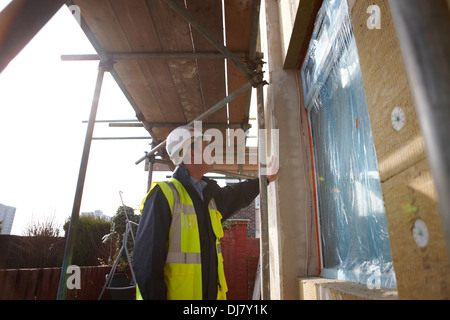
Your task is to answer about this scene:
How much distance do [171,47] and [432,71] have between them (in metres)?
2.86

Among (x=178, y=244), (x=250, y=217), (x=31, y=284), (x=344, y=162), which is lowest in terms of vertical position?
(x=31, y=284)

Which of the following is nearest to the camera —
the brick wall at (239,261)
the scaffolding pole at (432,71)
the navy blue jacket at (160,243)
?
the scaffolding pole at (432,71)

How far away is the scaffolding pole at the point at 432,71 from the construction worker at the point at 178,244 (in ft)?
5.22

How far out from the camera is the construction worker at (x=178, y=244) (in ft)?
5.52

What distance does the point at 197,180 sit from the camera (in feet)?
8.01

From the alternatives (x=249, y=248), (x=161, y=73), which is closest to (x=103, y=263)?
(x=249, y=248)

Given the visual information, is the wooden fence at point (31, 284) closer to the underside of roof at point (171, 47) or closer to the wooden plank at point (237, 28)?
the underside of roof at point (171, 47)

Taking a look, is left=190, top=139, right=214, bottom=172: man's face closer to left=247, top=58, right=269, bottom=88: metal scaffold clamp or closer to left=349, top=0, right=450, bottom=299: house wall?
left=247, top=58, right=269, bottom=88: metal scaffold clamp

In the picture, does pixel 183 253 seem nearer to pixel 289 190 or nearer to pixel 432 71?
pixel 289 190

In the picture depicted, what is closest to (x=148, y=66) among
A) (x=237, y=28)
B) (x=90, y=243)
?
(x=237, y=28)

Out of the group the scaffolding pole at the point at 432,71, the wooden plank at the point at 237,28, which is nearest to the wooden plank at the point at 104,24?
the wooden plank at the point at 237,28

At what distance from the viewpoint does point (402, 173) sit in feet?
2.69

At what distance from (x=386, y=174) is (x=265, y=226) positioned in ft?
4.29
